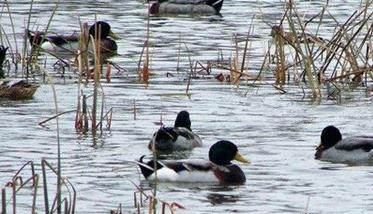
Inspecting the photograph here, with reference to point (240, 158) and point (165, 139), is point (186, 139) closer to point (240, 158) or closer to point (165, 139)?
point (165, 139)

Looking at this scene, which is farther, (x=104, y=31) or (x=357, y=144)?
(x=104, y=31)

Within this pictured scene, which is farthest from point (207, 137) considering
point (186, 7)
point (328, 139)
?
point (186, 7)

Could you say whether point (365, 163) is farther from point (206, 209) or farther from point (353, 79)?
point (353, 79)

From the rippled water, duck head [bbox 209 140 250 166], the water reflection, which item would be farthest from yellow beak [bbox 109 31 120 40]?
the water reflection

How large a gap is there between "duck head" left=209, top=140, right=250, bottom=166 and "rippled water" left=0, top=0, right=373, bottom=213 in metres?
0.23

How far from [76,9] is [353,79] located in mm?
12347

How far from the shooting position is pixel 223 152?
1405 centimetres

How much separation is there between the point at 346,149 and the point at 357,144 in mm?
151

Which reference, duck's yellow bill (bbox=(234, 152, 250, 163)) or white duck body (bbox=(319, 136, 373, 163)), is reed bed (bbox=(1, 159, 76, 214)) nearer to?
duck's yellow bill (bbox=(234, 152, 250, 163))

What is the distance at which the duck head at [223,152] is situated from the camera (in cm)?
1399

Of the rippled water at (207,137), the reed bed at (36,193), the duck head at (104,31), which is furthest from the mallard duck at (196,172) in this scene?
the duck head at (104,31)

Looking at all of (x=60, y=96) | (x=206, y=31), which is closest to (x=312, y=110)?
(x=60, y=96)

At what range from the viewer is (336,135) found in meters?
15.4

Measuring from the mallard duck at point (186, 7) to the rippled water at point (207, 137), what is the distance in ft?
24.0
